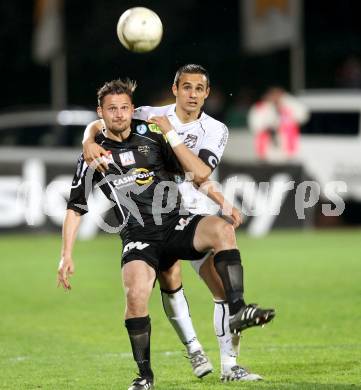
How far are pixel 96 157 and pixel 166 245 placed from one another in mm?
767

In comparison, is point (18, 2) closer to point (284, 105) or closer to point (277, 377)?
point (284, 105)

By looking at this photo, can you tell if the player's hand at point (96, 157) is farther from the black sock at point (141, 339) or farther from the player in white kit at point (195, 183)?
the black sock at point (141, 339)

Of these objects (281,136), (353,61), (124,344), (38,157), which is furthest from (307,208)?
(124,344)

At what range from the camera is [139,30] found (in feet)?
28.6

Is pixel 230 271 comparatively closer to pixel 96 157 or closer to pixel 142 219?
pixel 142 219

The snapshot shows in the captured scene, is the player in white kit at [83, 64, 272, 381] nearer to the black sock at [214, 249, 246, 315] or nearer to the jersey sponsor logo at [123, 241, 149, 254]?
the black sock at [214, 249, 246, 315]

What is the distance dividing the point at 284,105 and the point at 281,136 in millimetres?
609

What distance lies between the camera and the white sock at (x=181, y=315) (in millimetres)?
8406

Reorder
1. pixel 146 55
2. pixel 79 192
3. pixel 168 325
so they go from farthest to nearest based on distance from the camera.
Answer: pixel 146 55
pixel 168 325
pixel 79 192

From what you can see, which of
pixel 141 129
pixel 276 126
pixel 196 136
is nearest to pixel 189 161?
pixel 141 129

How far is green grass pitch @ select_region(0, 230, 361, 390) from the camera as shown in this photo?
27.5 feet

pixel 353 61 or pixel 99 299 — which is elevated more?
pixel 353 61

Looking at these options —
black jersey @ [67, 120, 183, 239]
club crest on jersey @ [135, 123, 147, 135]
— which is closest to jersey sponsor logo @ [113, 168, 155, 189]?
black jersey @ [67, 120, 183, 239]

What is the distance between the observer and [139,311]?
771cm
